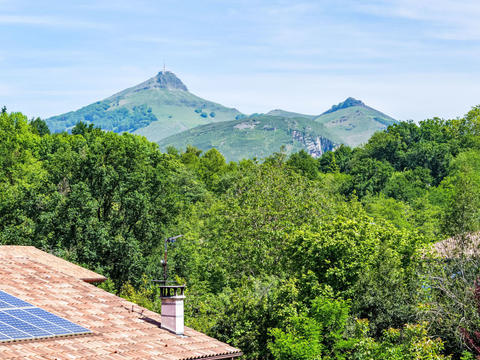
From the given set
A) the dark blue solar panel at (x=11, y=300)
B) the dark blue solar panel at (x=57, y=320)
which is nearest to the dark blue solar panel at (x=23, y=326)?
the dark blue solar panel at (x=57, y=320)

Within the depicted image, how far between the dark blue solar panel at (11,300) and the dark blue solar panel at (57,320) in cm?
43

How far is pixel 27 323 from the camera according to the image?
55.0 feet

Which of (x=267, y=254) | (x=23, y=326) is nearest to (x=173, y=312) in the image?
(x=23, y=326)

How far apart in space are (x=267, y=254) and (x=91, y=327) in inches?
664

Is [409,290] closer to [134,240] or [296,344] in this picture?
[296,344]

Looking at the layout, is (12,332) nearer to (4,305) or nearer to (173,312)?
(4,305)

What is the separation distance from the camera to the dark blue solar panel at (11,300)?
1797cm

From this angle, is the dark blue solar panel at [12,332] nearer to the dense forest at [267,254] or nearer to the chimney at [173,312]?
the chimney at [173,312]

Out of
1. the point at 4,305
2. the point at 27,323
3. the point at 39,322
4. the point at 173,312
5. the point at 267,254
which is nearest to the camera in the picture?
the point at 27,323

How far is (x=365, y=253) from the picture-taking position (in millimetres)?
30016

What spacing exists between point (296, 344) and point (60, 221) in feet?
67.8

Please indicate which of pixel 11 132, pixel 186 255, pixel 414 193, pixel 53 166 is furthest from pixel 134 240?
pixel 414 193

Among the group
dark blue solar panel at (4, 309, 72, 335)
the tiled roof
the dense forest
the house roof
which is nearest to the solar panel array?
dark blue solar panel at (4, 309, 72, 335)

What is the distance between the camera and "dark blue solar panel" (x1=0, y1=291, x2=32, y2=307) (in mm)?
17970
